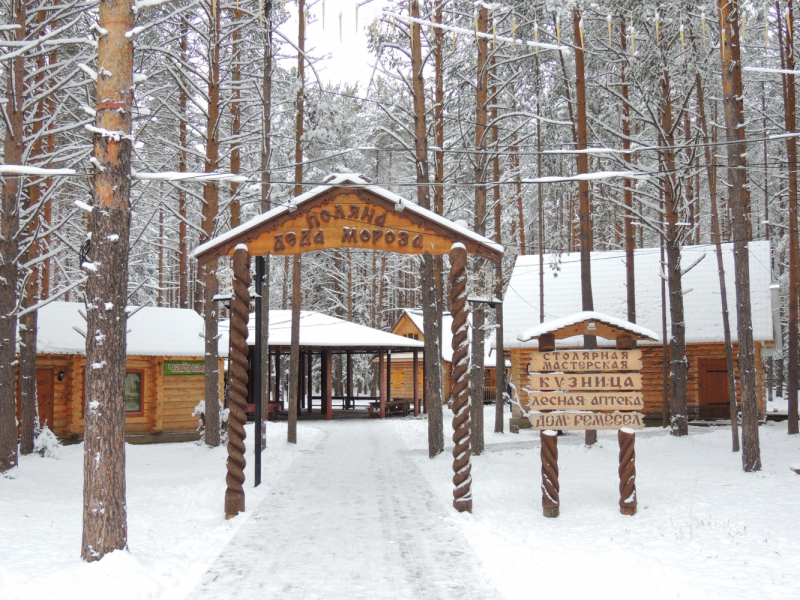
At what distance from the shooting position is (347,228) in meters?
10.1

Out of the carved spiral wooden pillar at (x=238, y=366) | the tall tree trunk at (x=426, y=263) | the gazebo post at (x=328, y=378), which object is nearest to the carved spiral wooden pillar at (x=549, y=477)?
the carved spiral wooden pillar at (x=238, y=366)

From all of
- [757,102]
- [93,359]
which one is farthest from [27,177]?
[757,102]

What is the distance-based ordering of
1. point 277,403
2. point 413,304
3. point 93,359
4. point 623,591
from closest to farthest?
point 623,591 < point 93,359 < point 277,403 < point 413,304

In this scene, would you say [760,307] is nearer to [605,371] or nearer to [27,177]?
[605,371]

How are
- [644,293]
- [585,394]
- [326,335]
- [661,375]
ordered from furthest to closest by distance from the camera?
[326,335]
[644,293]
[661,375]
[585,394]

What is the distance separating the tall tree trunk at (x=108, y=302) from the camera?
22.0 feet

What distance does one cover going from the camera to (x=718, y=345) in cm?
2309

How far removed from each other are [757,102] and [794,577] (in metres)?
32.5

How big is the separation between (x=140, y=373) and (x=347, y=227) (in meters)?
12.9

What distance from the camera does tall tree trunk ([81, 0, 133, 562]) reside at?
6.72 m

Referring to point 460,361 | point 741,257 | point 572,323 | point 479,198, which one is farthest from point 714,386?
point 460,361

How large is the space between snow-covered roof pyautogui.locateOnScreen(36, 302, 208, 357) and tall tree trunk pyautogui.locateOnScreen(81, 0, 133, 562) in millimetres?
9564

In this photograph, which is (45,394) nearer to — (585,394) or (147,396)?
(147,396)

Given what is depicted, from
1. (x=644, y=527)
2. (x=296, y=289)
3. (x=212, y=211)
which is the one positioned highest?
(x=212, y=211)
